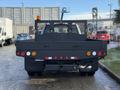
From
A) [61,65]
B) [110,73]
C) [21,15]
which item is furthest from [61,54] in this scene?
[21,15]

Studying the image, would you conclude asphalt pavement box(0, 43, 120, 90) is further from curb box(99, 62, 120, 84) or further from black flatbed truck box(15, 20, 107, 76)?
black flatbed truck box(15, 20, 107, 76)

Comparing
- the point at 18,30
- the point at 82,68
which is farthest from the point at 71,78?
the point at 18,30

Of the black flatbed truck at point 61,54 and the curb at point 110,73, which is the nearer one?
the curb at point 110,73

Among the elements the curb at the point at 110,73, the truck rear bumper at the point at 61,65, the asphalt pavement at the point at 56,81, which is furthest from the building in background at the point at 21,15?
the truck rear bumper at the point at 61,65

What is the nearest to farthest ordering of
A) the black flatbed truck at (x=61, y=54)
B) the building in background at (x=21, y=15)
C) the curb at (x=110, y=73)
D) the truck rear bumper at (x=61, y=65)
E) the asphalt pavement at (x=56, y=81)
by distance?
the asphalt pavement at (x=56, y=81) → the curb at (x=110, y=73) → the black flatbed truck at (x=61, y=54) → the truck rear bumper at (x=61, y=65) → the building in background at (x=21, y=15)

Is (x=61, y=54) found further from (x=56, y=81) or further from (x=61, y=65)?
(x=56, y=81)

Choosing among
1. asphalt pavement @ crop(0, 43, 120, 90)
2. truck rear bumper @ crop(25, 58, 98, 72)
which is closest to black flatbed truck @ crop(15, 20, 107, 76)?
truck rear bumper @ crop(25, 58, 98, 72)

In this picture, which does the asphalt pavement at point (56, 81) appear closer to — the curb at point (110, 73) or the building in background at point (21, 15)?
the curb at point (110, 73)

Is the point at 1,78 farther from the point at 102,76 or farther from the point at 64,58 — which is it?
the point at 102,76

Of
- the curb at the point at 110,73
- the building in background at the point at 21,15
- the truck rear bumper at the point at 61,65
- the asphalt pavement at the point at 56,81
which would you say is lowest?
the asphalt pavement at the point at 56,81

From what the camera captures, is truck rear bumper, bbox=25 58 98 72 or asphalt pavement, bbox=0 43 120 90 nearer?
asphalt pavement, bbox=0 43 120 90

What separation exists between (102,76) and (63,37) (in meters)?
2.44

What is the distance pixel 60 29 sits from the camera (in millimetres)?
17531

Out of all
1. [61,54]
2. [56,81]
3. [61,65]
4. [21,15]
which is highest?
[21,15]
